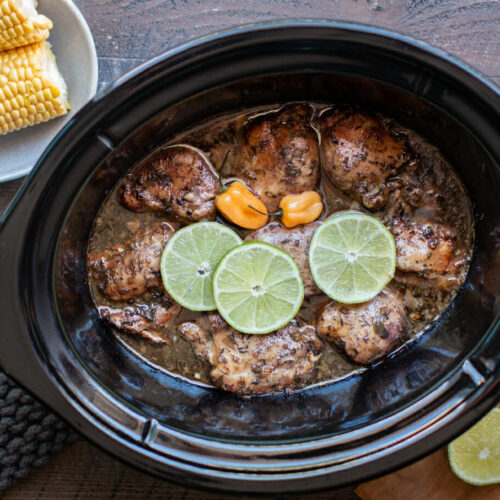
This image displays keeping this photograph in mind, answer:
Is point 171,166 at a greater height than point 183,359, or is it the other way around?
point 171,166

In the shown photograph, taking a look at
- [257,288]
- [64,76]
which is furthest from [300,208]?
[64,76]

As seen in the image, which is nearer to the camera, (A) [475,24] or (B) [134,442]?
(B) [134,442]

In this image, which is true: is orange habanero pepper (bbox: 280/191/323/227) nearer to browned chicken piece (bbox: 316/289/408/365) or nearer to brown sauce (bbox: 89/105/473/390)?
brown sauce (bbox: 89/105/473/390)

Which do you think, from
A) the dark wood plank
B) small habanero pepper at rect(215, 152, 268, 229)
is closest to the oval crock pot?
small habanero pepper at rect(215, 152, 268, 229)

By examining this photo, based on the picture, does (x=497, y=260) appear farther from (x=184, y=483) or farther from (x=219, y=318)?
(x=184, y=483)

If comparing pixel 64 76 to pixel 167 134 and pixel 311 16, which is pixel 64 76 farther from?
pixel 311 16

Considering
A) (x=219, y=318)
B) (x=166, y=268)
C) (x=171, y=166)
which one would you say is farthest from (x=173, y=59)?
(x=219, y=318)
